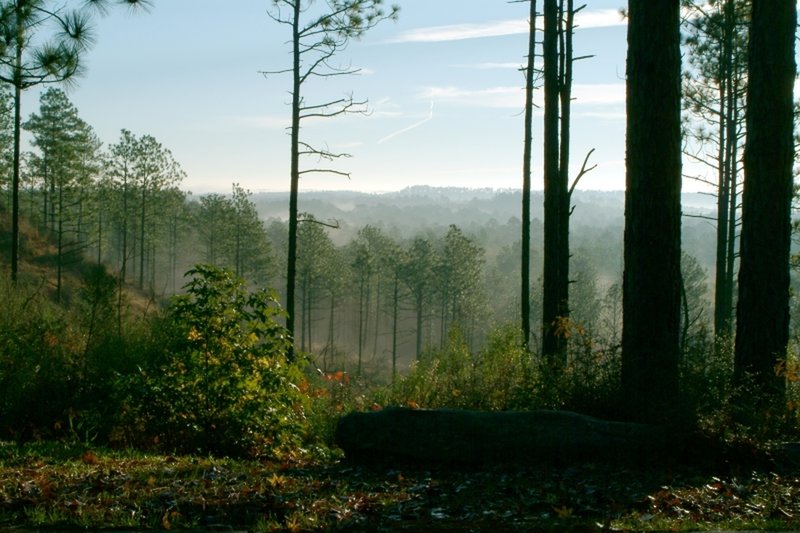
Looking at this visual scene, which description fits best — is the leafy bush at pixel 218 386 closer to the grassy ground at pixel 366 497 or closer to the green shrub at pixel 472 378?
the grassy ground at pixel 366 497

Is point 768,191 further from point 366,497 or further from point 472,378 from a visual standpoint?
point 366,497

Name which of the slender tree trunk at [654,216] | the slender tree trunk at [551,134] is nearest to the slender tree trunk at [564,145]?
the slender tree trunk at [551,134]

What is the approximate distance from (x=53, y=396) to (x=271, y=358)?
305 centimetres

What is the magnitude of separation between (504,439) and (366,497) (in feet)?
6.37

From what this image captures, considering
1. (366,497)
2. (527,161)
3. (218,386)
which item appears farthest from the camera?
(527,161)

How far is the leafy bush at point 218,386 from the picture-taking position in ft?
25.6

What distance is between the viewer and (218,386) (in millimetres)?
7824

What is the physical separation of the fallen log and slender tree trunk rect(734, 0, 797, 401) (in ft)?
10.7

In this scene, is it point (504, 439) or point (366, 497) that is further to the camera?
point (504, 439)

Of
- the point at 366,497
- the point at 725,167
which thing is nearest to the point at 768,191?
the point at 366,497

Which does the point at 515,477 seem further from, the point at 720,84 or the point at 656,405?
the point at 720,84

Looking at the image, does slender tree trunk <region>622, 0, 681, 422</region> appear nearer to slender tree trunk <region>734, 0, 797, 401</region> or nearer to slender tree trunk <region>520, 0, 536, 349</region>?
slender tree trunk <region>734, 0, 797, 401</region>

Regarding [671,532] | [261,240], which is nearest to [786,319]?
[671,532]

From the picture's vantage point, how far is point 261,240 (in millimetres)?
63719
